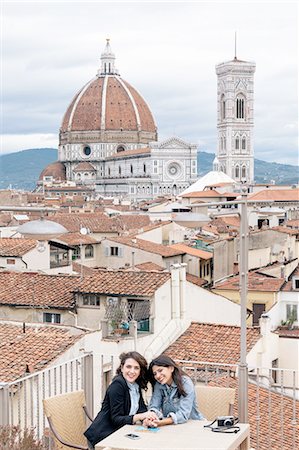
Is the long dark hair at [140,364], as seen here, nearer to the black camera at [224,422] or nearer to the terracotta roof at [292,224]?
the black camera at [224,422]

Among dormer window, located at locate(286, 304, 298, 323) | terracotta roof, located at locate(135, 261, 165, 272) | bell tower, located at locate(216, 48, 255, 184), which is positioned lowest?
dormer window, located at locate(286, 304, 298, 323)

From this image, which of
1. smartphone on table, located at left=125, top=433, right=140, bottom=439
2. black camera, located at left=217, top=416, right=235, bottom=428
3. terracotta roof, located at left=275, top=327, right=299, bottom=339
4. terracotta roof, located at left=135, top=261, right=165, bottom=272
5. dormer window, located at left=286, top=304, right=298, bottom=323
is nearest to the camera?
smartphone on table, located at left=125, top=433, right=140, bottom=439

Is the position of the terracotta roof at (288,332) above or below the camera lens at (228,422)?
below

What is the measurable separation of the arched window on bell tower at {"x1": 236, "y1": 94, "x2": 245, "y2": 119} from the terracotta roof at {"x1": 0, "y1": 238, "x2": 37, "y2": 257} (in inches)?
4360

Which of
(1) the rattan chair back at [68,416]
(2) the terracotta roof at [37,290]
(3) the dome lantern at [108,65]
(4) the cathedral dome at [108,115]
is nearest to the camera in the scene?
(1) the rattan chair back at [68,416]

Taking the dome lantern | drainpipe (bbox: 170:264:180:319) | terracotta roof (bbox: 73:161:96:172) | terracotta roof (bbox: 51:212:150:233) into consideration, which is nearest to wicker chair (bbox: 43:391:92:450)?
drainpipe (bbox: 170:264:180:319)

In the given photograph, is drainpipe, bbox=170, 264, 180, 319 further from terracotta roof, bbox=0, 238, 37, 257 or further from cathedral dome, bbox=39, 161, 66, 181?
cathedral dome, bbox=39, 161, 66, 181

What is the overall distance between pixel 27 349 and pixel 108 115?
129681mm

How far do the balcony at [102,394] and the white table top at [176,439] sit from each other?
0.71 meters

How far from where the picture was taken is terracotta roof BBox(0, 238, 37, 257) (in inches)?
758

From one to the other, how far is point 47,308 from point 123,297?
1283 millimetres

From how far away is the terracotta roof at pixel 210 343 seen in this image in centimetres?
1271

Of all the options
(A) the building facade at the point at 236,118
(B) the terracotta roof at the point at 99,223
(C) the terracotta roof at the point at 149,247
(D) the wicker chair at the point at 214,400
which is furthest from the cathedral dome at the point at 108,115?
(D) the wicker chair at the point at 214,400

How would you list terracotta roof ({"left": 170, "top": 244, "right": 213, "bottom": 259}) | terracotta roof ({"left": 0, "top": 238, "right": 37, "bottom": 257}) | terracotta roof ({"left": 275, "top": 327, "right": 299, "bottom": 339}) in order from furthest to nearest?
1. terracotta roof ({"left": 170, "top": 244, "right": 213, "bottom": 259})
2. terracotta roof ({"left": 0, "top": 238, "right": 37, "bottom": 257})
3. terracotta roof ({"left": 275, "top": 327, "right": 299, "bottom": 339})
